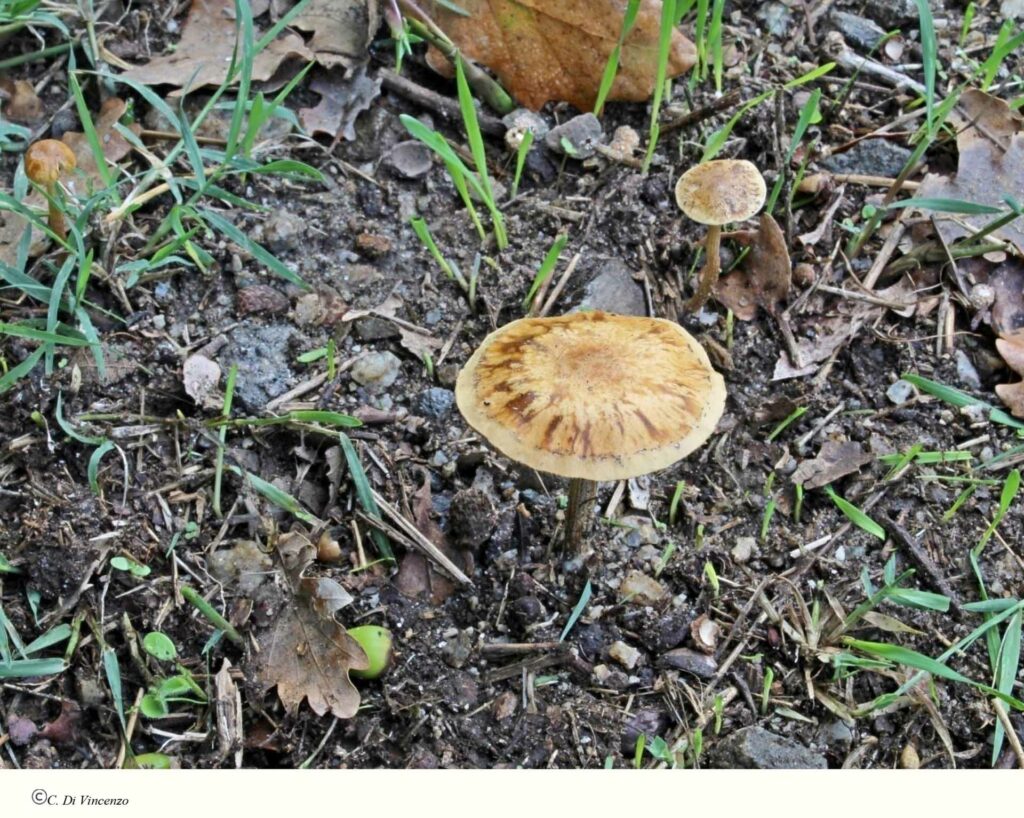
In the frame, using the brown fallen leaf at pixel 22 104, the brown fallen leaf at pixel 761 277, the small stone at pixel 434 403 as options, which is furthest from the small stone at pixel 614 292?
the brown fallen leaf at pixel 22 104

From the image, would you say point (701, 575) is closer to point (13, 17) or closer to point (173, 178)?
point (173, 178)

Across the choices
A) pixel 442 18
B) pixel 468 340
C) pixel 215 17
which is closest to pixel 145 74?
pixel 215 17

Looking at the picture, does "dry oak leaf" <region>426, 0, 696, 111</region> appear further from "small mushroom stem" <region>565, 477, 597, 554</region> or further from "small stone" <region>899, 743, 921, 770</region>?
"small stone" <region>899, 743, 921, 770</region>

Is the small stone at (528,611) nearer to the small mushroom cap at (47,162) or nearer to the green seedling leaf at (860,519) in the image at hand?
the green seedling leaf at (860,519)

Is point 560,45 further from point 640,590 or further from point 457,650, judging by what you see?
point 457,650

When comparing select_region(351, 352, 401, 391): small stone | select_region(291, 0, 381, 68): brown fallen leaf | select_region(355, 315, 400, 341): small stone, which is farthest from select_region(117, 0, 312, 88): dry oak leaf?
select_region(351, 352, 401, 391): small stone

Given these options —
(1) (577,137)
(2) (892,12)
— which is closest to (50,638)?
(1) (577,137)
